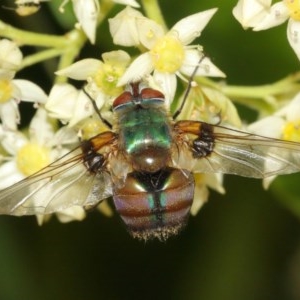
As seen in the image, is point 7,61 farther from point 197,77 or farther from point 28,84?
point 197,77

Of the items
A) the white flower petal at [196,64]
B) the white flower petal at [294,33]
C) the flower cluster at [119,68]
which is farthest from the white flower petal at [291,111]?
the white flower petal at [196,64]

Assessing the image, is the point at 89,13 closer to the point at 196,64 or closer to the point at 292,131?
the point at 196,64

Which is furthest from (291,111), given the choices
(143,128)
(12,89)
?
(12,89)

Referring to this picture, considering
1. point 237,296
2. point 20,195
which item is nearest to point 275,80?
point 237,296

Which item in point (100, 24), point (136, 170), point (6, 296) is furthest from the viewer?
point (6, 296)

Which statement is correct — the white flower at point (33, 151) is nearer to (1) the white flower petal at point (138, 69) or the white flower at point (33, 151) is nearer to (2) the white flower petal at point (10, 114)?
(2) the white flower petal at point (10, 114)

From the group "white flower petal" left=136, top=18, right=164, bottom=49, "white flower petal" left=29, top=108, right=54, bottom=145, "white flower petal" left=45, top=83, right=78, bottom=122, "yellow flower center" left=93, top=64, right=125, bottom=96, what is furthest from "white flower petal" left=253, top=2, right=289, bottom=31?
"white flower petal" left=29, top=108, right=54, bottom=145

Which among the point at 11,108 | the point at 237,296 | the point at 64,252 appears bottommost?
the point at 237,296
